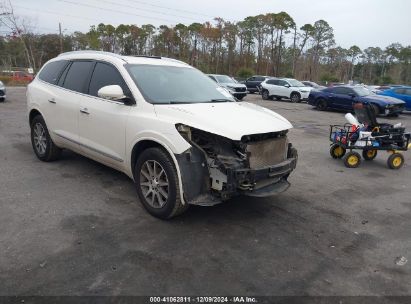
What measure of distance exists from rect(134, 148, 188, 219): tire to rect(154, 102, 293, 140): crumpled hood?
1.54 ft

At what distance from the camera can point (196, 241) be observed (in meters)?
3.88

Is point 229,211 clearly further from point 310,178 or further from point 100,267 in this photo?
point 310,178

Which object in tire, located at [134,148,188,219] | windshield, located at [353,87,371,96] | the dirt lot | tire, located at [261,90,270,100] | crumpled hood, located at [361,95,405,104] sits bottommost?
the dirt lot

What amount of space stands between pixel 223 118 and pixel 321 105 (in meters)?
17.4

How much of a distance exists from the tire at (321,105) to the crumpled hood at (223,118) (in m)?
16.3

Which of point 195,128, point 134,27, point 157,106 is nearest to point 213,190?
point 195,128

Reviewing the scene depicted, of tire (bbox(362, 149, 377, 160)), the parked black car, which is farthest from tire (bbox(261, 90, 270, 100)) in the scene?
tire (bbox(362, 149, 377, 160))

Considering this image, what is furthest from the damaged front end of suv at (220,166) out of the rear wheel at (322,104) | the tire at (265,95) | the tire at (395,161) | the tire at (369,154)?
the tire at (265,95)

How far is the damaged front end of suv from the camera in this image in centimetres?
394

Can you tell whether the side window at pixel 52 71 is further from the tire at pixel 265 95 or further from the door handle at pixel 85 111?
the tire at pixel 265 95

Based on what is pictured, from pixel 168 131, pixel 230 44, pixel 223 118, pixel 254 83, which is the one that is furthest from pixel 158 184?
pixel 230 44

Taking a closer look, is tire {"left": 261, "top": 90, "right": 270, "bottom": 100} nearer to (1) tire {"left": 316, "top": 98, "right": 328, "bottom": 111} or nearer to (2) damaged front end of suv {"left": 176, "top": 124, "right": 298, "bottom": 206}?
(1) tire {"left": 316, "top": 98, "right": 328, "bottom": 111}

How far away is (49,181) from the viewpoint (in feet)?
18.3

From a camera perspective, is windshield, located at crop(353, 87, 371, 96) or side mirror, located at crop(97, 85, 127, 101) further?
windshield, located at crop(353, 87, 371, 96)
